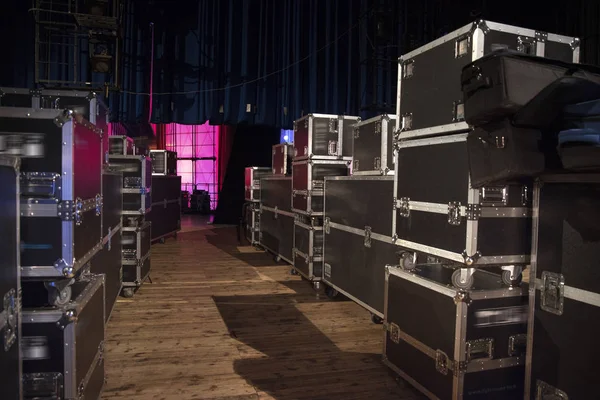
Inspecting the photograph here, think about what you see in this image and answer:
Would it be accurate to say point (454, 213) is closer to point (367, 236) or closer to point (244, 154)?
point (367, 236)

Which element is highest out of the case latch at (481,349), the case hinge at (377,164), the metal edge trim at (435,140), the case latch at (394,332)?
the metal edge trim at (435,140)

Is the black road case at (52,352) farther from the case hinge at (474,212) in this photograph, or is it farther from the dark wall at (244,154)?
the dark wall at (244,154)

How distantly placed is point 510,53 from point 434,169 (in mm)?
746

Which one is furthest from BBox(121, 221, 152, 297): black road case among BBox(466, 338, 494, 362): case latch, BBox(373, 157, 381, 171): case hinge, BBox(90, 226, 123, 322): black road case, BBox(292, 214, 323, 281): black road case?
BBox(466, 338, 494, 362): case latch

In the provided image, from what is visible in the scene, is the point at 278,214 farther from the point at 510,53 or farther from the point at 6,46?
the point at 6,46

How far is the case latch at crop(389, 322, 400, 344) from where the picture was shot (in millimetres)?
2598

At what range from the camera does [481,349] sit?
2135 millimetres

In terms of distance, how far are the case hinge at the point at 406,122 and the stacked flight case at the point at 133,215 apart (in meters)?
2.81

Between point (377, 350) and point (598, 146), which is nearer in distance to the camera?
point (598, 146)

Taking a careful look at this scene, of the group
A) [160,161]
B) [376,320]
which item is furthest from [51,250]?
[160,161]

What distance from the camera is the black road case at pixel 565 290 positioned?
5.65 feet

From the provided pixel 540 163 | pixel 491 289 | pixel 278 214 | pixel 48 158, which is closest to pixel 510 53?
pixel 540 163

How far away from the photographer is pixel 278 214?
6191 mm

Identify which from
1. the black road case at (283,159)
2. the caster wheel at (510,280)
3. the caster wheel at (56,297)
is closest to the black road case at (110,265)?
the caster wheel at (56,297)
